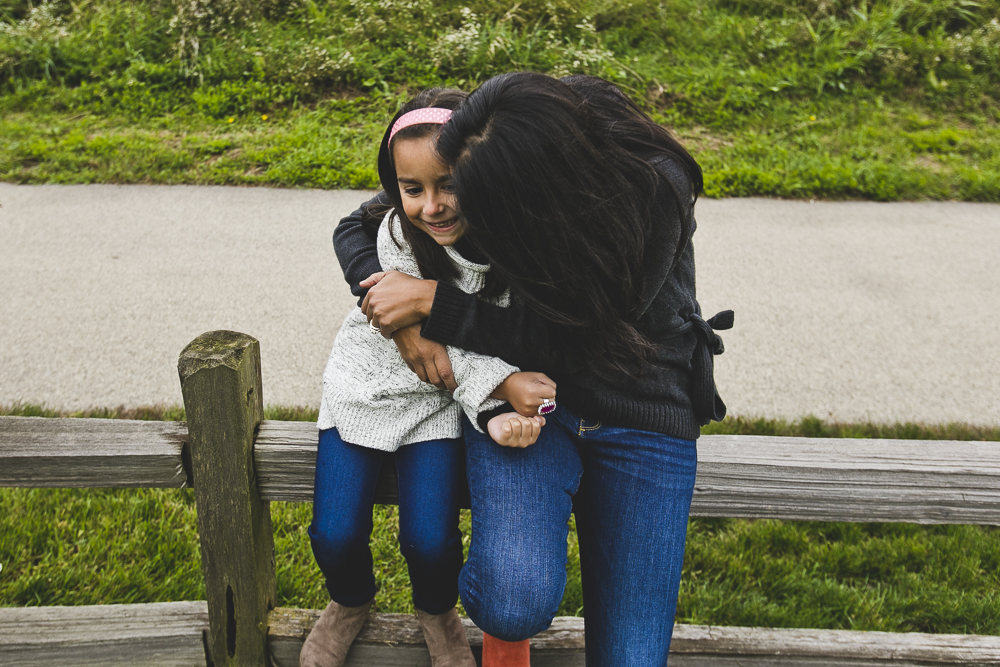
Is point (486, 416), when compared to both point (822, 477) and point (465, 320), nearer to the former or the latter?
point (465, 320)

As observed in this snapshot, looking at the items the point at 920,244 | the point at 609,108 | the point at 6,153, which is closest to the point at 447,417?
the point at 609,108

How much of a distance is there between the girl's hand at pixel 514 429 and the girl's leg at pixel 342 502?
0.30 meters

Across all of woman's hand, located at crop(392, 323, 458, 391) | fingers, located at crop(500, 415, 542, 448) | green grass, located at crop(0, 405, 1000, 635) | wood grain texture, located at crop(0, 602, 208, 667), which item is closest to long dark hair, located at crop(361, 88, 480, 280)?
woman's hand, located at crop(392, 323, 458, 391)

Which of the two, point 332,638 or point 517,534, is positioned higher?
point 517,534

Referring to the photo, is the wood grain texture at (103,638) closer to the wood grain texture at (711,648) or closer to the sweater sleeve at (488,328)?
the wood grain texture at (711,648)

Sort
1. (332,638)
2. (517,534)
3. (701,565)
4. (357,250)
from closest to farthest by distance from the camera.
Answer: (517,534)
(332,638)
(357,250)
(701,565)

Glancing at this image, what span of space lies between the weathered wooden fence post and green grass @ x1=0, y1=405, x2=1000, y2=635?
0.55m

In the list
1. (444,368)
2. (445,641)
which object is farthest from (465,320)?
(445,641)

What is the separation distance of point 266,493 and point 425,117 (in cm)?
96

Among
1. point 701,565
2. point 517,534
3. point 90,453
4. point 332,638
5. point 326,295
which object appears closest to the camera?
point 517,534

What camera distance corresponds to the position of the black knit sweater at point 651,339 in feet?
5.27

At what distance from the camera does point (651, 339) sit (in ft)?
5.63

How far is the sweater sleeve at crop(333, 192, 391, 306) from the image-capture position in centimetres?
187

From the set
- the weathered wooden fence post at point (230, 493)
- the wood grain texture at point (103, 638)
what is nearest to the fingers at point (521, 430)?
the weathered wooden fence post at point (230, 493)
